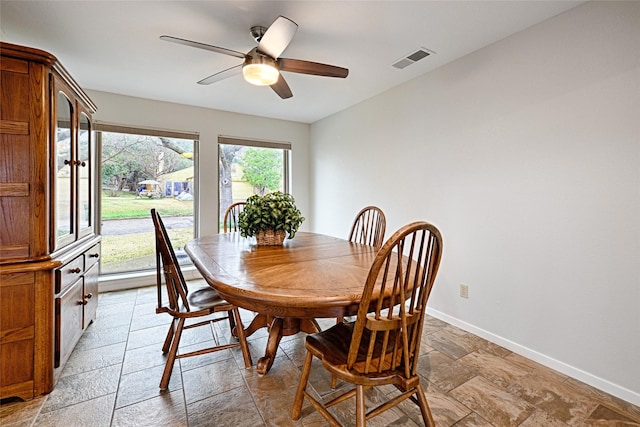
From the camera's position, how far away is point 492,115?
2.32 m

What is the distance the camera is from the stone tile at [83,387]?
5.25 ft

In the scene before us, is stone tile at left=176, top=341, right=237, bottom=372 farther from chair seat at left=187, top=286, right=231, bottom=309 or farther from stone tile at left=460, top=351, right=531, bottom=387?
stone tile at left=460, top=351, right=531, bottom=387

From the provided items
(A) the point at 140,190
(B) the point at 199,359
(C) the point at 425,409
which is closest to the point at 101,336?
(B) the point at 199,359

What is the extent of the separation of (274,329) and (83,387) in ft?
3.76

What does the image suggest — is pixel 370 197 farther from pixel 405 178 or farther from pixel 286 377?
pixel 286 377

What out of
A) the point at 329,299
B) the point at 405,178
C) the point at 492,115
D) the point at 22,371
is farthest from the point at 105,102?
the point at 492,115

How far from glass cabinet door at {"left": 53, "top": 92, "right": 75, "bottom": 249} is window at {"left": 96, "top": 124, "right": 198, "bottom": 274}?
166 centimetres

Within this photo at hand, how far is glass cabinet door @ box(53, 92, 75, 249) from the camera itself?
175 cm

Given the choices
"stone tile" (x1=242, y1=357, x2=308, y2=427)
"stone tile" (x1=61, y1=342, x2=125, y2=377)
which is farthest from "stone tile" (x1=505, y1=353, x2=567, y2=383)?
"stone tile" (x1=61, y1=342, x2=125, y2=377)

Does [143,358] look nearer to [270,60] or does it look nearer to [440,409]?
[440,409]

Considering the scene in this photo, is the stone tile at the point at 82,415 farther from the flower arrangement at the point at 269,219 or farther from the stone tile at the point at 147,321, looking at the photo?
the flower arrangement at the point at 269,219

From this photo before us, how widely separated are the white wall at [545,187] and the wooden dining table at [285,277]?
1110mm

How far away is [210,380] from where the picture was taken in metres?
1.79

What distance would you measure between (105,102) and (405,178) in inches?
139
